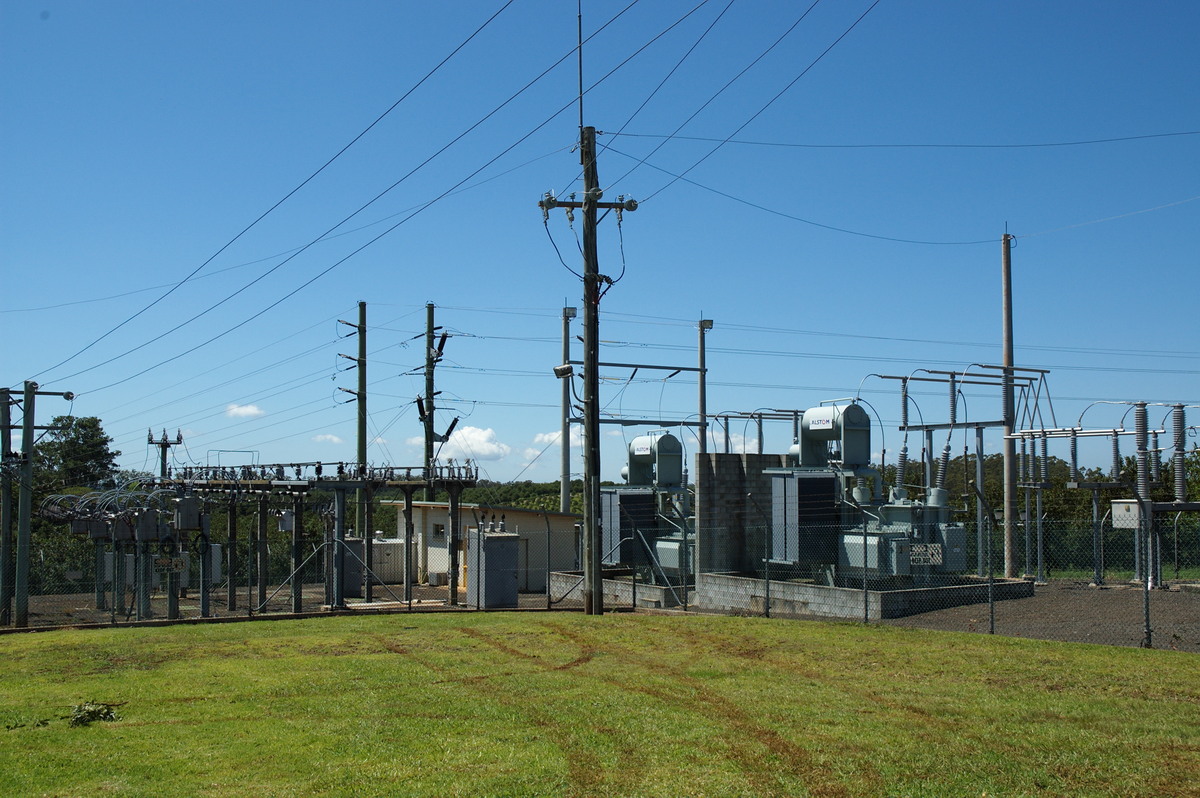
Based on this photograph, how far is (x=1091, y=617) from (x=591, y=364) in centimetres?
1001

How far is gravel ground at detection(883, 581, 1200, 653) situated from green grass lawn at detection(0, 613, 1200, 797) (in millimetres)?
1600

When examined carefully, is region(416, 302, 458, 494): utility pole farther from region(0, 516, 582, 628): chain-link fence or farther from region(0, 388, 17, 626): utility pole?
region(0, 388, 17, 626): utility pole

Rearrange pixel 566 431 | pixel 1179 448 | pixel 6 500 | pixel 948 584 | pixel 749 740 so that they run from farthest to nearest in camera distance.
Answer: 1. pixel 566 431
2. pixel 6 500
3. pixel 948 584
4. pixel 1179 448
5. pixel 749 740

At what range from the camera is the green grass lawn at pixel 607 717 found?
777cm

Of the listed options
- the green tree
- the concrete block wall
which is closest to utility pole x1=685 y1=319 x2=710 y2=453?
the concrete block wall

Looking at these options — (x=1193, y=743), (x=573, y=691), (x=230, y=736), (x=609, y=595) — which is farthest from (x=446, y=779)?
(x=609, y=595)

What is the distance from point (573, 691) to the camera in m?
11.4

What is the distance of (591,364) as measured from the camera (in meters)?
20.4

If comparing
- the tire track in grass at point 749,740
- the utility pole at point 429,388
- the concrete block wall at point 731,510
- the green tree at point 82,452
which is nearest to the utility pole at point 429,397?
the utility pole at point 429,388

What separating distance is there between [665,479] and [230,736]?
890 inches

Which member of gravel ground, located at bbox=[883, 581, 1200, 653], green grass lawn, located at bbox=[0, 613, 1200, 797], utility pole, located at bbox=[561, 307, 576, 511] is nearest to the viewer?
green grass lawn, located at bbox=[0, 613, 1200, 797]

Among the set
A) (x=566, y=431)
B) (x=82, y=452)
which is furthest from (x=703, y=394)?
(x=82, y=452)

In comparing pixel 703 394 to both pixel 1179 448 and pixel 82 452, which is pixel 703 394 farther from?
pixel 82 452

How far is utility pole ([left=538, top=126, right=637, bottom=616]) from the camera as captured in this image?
66.8 ft
